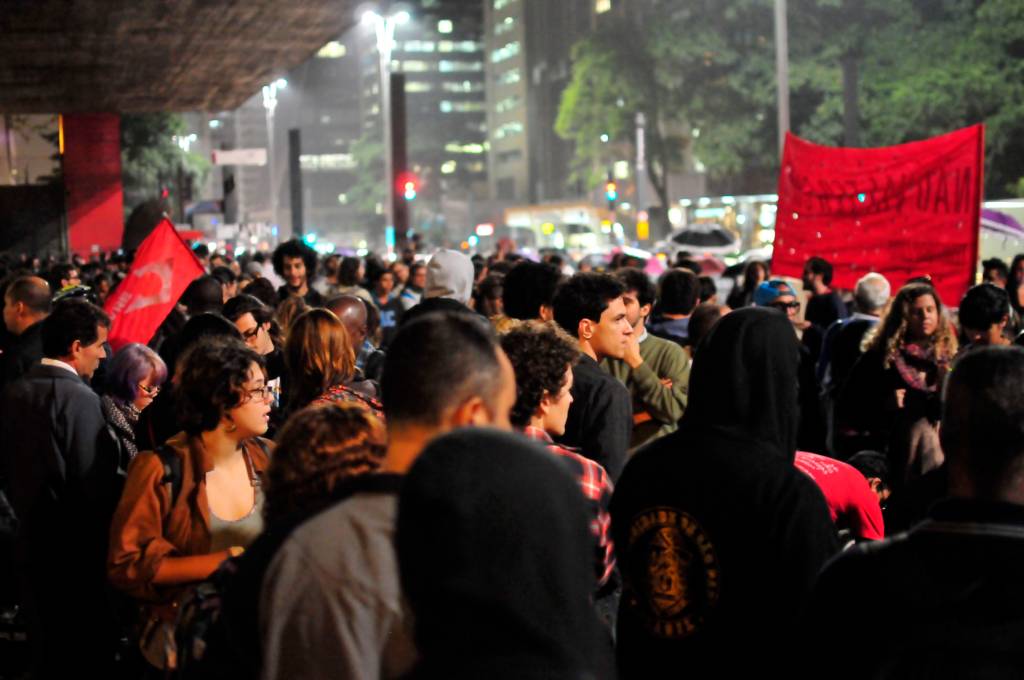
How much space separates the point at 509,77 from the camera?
155375 millimetres

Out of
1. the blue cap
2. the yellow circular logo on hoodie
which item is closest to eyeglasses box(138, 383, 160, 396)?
the yellow circular logo on hoodie

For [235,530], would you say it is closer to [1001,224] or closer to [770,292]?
[770,292]

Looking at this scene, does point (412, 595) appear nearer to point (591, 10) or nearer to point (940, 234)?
point (940, 234)

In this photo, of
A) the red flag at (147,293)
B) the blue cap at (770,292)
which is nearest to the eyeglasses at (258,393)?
the red flag at (147,293)

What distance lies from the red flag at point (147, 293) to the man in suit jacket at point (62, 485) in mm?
3278

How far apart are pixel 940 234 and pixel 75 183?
36.8m

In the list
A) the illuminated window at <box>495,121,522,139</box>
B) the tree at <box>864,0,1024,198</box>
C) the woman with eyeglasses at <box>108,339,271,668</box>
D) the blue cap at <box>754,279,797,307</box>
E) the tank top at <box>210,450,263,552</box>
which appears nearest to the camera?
the woman with eyeglasses at <box>108,339,271,668</box>

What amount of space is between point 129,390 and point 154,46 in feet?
70.6

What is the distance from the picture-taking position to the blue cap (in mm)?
10008

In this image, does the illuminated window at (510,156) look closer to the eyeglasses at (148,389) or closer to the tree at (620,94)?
the tree at (620,94)

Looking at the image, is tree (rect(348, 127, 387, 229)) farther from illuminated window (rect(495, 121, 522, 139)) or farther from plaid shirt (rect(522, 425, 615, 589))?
plaid shirt (rect(522, 425, 615, 589))

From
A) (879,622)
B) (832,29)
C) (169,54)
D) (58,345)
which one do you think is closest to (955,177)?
(58,345)

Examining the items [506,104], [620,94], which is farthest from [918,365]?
[506,104]

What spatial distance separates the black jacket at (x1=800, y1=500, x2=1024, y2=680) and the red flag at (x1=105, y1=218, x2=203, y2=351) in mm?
7875
